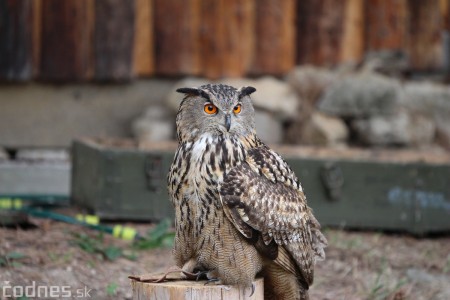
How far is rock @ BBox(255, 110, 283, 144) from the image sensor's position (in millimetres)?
8219

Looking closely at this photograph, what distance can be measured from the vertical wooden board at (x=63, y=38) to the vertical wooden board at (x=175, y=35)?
66 cm

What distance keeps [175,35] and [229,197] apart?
172 inches

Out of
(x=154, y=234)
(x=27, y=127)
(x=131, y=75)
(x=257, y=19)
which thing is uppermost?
(x=257, y=19)

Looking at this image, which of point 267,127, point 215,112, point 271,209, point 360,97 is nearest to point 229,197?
point 271,209

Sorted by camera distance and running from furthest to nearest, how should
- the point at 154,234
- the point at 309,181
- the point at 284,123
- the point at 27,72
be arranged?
the point at 284,123 → the point at 27,72 → the point at 309,181 → the point at 154,234

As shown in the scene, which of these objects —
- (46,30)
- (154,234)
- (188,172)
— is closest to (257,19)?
(46,30)

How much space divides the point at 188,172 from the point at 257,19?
4543mm

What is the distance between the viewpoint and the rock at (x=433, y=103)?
869 centimetres

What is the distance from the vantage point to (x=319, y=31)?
8625 mm

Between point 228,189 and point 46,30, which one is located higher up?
point 46,30

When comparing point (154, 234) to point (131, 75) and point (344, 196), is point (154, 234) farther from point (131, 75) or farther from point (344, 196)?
point (131, 75)

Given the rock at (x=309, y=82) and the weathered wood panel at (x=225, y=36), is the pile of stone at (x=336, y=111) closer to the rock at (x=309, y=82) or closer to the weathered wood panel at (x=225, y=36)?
the rock at (x=309, y=82)

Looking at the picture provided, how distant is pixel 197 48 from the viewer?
27.3 ft

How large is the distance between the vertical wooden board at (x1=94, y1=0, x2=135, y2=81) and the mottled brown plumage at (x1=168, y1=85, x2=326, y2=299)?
3830 mm
